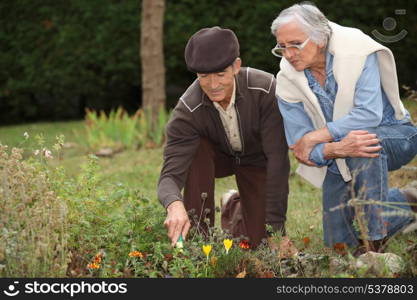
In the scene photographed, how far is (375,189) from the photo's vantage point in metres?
4.03

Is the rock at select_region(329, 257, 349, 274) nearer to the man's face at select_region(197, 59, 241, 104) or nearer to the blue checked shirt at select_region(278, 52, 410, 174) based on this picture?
the blue checked shirt at select_region(278, 52, 410, 174)

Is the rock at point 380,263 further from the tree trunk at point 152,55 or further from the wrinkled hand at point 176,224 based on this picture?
the tree trunk at point 152,55

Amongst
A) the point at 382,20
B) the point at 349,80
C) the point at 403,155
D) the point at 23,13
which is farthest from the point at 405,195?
the point at 23,13

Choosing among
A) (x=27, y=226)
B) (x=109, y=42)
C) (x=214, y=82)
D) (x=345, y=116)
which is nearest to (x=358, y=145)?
(x=345, y=116)

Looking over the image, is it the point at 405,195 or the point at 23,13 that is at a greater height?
the point at 23,13

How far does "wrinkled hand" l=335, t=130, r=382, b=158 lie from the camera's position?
3.89m

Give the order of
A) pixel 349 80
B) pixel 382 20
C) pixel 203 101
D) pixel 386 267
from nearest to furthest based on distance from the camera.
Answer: pixel 386 267
pixel 349 80
pixel 203 101
pixel 382 20

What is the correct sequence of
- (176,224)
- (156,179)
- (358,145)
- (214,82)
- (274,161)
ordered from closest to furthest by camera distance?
(176,224), (358,145), (214,82), (274,161), (156,179)

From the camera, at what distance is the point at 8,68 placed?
1159 centimetres

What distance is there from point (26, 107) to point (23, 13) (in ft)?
4.62

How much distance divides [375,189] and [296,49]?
2.61 ft

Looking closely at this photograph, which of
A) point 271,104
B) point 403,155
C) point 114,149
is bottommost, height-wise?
point 114,149

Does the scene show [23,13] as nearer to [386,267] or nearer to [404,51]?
[404,51]

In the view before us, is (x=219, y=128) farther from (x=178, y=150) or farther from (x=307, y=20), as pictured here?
(x=307, y=20)
